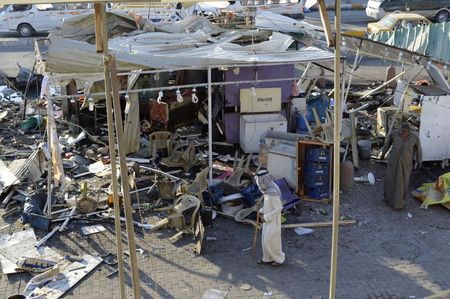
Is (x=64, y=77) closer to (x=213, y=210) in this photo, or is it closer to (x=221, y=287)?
(x=213, y=210)

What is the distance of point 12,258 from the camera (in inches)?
330

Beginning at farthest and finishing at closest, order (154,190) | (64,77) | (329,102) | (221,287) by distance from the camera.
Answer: (329,102), (154,190), (64,77), (221,287)

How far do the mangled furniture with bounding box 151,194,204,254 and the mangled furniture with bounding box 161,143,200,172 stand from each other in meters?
2.23

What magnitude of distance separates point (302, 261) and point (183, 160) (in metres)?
4.21

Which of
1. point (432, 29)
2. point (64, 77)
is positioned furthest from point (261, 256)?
point (432, 29)

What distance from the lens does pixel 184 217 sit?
932 centimetres

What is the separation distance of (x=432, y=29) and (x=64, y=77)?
1474cm

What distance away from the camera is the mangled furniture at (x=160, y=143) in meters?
12.4

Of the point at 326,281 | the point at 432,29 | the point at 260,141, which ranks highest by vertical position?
the point at 432,29

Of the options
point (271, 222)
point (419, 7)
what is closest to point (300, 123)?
point (271, 222)

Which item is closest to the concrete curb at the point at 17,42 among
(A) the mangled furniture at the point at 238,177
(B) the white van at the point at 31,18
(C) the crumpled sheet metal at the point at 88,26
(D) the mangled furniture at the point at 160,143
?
(B) the white van at the point at 31,18

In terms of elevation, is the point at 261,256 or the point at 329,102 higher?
the point at 329,102

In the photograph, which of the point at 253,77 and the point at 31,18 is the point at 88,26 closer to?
the point at 253,77

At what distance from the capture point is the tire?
93.0 feet
